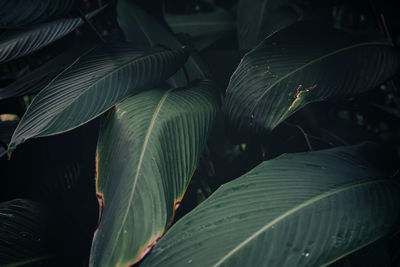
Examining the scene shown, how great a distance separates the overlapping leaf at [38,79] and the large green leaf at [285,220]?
539mm

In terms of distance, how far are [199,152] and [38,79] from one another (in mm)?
500

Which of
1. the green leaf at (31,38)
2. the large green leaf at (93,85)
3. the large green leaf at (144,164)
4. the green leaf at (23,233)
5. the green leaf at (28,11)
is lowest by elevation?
the green leaf at (23,233)

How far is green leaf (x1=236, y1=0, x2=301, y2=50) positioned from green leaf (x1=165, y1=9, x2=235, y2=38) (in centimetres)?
19

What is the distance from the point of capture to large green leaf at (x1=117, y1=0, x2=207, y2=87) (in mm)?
853

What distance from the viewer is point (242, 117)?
538 mm

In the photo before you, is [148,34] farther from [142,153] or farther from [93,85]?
[142,153]

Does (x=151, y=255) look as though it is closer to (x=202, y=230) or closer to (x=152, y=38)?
(x=202, y=230)

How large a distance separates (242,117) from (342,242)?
0.27m

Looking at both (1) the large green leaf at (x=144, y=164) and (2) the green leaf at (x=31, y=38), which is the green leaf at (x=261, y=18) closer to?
(1) the large green leaf at (x=144, y=164)

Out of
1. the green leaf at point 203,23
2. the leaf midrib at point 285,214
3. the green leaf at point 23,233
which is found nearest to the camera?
the leaf midrib at point 285,214

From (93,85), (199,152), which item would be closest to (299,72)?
(199,152)

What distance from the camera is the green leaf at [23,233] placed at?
51 centimetres

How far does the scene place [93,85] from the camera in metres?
0.57

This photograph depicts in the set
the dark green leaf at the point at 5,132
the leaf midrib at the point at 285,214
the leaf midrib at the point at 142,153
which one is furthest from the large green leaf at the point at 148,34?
the leaf midrib at the point at 285,214
